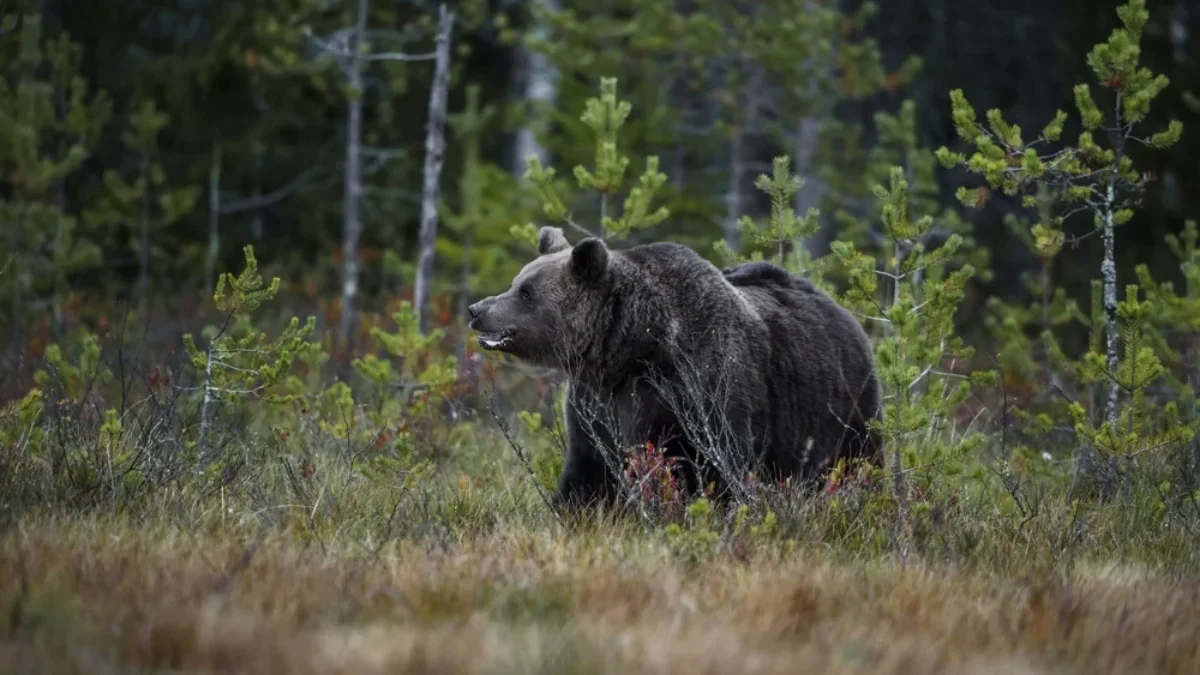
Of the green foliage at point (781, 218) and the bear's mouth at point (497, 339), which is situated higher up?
the green foliage at point (781, 218)

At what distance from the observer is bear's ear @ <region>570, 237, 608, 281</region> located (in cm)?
638

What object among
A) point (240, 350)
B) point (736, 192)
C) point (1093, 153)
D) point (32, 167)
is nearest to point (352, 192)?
point (32, 167)

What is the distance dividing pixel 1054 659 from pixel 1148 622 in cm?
58

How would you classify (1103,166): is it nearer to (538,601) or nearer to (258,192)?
(538,601)

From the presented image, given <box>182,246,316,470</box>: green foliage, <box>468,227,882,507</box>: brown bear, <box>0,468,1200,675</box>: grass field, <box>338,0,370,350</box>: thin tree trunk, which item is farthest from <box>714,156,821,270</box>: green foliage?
<box>338,0,370,350</box>: thin tree trunk

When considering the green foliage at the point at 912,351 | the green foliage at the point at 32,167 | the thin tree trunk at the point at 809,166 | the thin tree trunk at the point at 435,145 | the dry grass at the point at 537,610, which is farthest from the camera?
the thin tree trunk at the point at 809,166

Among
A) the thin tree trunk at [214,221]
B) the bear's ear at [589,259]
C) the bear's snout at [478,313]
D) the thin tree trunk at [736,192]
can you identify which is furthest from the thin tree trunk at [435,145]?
the thin tree trunk at [736,192]

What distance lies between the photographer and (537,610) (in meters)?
4.04

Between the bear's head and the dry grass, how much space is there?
64.7 inches

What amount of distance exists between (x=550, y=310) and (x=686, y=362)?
2.82 feet

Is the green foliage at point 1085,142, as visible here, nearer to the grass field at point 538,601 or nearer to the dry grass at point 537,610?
the grass field at point 538,601

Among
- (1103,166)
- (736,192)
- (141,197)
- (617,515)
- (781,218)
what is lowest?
(617,515)

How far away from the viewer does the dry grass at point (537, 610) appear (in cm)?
346

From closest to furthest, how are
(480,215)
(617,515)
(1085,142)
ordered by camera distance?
(617,515) → (1085,142) → (480,215)
